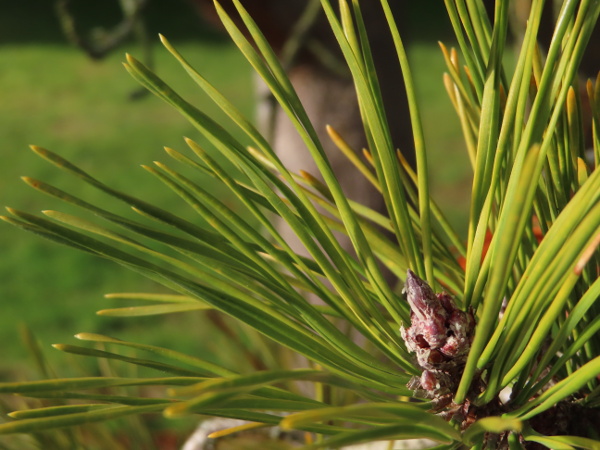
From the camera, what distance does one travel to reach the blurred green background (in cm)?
243

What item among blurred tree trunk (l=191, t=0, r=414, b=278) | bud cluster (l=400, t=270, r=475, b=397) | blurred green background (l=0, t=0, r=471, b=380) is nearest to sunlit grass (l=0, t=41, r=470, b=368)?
blurred green background (l=0, t=0, r=471, b=380)

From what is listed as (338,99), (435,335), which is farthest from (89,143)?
(435,335)

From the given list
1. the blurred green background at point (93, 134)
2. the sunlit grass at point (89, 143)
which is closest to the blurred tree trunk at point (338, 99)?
the blurred green background at point (93, 134)

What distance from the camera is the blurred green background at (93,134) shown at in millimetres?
2432

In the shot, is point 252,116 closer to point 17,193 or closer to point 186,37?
point 17,193

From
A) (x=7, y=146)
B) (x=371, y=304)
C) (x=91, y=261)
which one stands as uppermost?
(x=371, y=304)

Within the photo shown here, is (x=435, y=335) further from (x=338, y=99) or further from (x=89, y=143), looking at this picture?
(x=89, y=143)

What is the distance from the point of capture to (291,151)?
119cm

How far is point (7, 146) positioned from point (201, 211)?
364cm

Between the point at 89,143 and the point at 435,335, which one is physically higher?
the point at 435,335

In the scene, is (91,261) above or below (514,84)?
below

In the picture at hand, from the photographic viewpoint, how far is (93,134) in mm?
3746

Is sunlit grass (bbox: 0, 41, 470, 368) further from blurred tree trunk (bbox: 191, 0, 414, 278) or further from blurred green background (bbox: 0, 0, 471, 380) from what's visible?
blurred tree trunk (bbox: 191, 0, 414, 278)

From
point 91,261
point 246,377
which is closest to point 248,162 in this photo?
point 246,377
